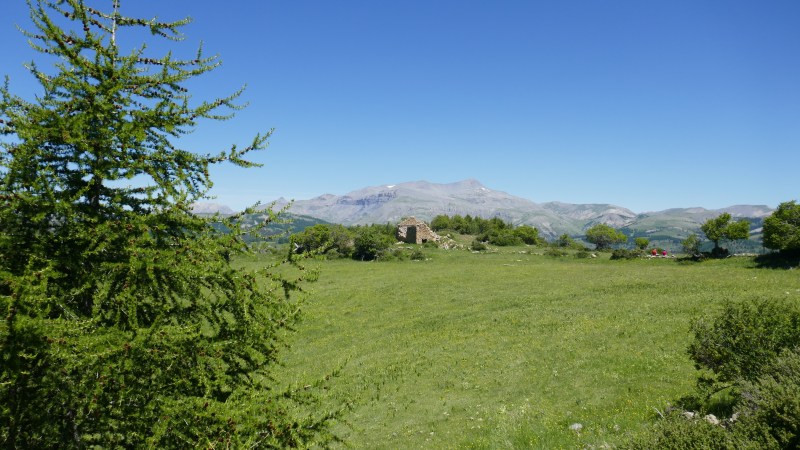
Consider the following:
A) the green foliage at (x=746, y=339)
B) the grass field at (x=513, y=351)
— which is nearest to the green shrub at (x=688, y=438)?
the grass field at (x=513, y=351)

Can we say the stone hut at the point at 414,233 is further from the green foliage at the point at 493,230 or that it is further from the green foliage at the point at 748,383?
the green foliage at the point at 748,383

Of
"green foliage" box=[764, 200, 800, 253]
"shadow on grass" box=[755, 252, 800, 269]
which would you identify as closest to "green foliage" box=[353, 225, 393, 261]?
"shadow on grass" box=[755, 252, 800, 269]

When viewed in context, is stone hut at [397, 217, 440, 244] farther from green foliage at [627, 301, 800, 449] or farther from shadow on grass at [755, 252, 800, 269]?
green foliage at [627, 301, 800, 449]

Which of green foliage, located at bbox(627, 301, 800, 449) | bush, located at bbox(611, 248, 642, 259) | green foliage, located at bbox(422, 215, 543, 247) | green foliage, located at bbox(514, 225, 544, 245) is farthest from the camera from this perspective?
green foliage, located at bbox(514, 225, 544, 245)

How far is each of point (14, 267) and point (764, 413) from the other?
15324 millimetres

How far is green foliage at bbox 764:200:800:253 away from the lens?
4966 centimetres

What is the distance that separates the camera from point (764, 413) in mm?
10000

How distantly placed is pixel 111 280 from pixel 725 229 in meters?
82.2

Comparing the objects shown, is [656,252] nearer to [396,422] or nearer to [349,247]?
[349,247]

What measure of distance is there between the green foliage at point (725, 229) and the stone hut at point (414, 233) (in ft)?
171

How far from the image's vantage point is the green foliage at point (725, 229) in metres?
66.2

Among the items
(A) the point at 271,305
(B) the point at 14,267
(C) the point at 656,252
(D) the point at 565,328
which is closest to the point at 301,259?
(A) the point at 271,305

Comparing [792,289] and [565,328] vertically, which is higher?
[792,289]

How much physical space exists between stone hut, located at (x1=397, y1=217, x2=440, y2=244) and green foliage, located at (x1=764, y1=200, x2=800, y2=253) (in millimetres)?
59918
